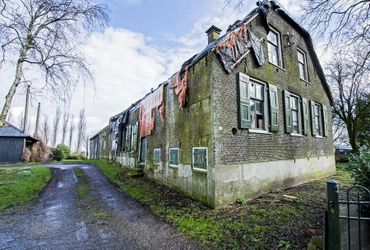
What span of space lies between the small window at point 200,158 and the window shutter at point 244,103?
4.98 feet

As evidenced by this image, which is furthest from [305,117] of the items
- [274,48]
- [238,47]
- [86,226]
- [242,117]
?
[86,226]

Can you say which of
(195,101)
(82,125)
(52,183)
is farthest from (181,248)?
(82,125)

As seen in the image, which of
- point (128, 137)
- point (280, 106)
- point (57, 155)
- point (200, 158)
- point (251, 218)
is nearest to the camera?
point (251, 218)

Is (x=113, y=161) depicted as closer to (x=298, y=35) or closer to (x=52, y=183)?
(x=52, y=183)

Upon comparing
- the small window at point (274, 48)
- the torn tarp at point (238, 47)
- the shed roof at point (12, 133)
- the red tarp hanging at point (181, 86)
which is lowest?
the shed roof at point (12, 133)

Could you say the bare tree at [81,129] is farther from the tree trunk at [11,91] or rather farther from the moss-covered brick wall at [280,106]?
the moss-covered brick wall at [280,106]

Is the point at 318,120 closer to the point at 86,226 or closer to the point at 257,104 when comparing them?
the point at 257,104

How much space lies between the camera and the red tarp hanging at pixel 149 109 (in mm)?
11234

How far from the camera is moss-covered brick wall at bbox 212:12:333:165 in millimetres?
7180

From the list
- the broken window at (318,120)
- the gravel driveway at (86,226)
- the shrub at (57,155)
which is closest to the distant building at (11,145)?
the shrub at (57,155)

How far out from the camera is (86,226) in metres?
5.29

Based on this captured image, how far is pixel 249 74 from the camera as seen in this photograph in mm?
→ 8359

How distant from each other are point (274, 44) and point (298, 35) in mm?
3203

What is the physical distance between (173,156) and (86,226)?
15.2 ft
